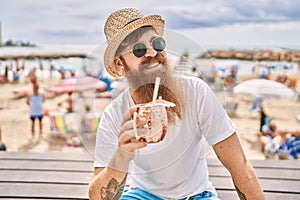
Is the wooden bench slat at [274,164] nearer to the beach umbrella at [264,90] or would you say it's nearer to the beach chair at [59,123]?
the beach chair at [59,123]

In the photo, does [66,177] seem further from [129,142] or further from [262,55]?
[262,55]

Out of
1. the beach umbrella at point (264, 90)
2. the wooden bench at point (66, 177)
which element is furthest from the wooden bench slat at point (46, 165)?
the beach umbrella at point (264, 90)

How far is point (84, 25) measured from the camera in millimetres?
28469

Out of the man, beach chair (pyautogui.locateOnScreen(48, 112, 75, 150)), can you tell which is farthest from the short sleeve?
beach chair (pyautogui.locateOnScreen(48, 112, 75, 150))

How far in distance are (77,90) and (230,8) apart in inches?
1394

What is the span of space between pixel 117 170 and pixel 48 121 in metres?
5.73

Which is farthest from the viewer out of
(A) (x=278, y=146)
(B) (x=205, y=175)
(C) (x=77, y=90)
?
(A) (x=278, y=146)

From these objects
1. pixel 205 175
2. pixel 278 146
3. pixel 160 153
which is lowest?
pixel 278 146

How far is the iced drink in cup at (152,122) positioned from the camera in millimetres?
670

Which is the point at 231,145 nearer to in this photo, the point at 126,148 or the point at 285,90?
the point at 126,148

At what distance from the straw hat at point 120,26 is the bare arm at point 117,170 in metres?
0.14

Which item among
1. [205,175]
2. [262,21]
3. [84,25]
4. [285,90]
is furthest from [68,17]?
[205,175]

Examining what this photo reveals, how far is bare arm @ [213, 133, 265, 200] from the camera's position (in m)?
0.93

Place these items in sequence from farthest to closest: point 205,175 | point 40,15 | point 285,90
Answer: point 40,15, point 285,90, point 205,175
